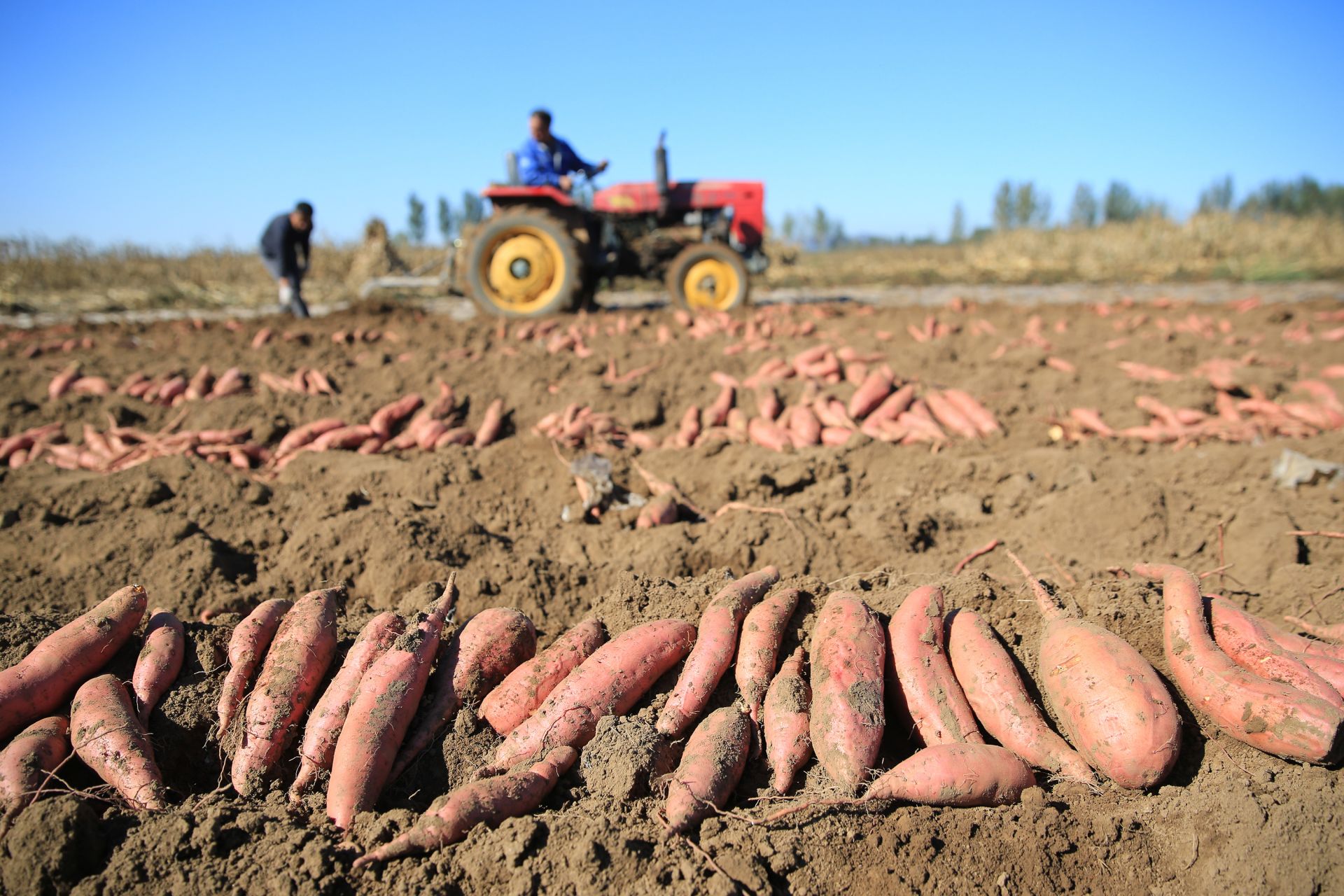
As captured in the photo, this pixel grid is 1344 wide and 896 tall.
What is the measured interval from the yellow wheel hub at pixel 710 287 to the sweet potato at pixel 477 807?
Result: 879 centimetres

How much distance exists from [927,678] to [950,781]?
33 cm

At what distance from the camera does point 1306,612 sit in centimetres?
233

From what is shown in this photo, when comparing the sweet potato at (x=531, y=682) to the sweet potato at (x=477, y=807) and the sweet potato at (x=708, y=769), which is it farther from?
the sweet potato at (x=708, y=769)

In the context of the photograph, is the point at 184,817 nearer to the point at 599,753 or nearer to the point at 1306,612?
the point at 599,753

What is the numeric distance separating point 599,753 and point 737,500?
219 cm

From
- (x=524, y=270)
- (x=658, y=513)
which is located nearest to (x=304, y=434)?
(x=658, y=513)

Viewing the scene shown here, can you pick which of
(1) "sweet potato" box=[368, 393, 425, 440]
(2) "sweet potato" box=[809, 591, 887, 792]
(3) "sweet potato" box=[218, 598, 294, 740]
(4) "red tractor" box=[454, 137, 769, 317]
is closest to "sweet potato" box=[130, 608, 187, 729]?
(3) "sweet potato" box=[218, 598, 294, 740]

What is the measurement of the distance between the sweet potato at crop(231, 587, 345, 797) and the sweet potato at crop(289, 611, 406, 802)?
53 millimetres

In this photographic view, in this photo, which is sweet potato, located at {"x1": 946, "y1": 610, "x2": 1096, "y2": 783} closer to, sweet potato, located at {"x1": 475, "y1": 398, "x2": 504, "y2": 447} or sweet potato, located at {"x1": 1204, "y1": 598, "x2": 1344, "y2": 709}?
sweet potato, located at {"x1": 1204, "y1": 598, "x2": 1344, "y2": 709}

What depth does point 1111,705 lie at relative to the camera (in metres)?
1.73

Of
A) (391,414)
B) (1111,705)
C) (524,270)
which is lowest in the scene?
(1111,705)

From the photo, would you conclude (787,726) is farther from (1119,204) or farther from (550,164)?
(1119,204)

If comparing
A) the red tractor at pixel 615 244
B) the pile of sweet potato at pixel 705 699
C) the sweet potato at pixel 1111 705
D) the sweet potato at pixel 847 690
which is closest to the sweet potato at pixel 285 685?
the pile of sweet potato at pixel 705 699

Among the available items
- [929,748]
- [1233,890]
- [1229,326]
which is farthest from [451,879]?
[1229,326]
